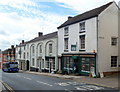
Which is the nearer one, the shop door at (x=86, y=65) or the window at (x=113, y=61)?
the shop door at (x=86, y=65)

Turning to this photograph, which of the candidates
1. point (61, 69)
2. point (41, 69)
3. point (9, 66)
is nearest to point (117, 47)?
point (61, 69)

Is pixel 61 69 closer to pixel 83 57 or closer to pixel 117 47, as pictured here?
pixel 83 57

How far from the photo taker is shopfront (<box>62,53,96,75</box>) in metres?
21.6

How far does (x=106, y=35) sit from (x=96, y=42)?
6.46 ft

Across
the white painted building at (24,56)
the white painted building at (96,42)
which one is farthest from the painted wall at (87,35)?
the white painted building at (24,56)

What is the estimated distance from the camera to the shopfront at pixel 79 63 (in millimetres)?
21558

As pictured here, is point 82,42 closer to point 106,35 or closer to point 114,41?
point 106,35

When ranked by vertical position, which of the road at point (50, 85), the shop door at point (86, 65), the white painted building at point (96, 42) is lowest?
the road at point (50, 85)

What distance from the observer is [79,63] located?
2375 centimetres

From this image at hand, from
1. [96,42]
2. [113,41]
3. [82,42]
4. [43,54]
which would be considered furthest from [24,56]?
[113,41]

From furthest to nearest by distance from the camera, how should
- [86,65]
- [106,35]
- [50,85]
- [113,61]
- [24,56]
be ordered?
1. [24,56]
2. [86,65]
3. [113,61]
4. [106,35]
5. [50,85]

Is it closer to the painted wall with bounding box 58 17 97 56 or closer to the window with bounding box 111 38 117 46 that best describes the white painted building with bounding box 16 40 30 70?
the painted wall with bounding box 58 17 97 56

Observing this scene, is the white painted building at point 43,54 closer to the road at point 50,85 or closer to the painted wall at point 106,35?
the painted wall at point 106,35

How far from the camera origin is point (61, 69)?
28.5 meters
